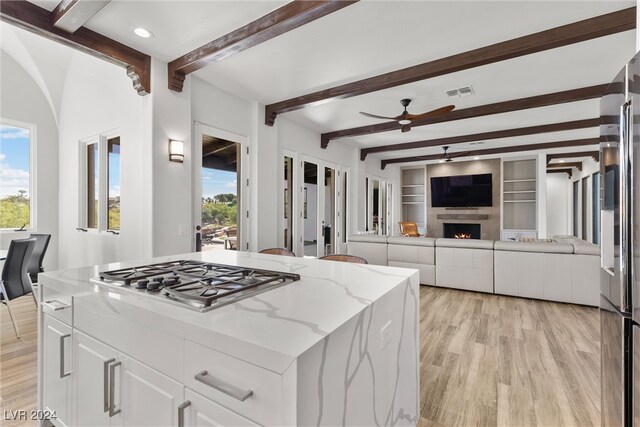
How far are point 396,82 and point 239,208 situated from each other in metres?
2.65

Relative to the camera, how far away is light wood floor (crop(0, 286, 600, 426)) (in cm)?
189

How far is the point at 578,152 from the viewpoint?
7.74 metres

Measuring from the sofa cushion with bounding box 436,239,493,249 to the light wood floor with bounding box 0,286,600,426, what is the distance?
914mm

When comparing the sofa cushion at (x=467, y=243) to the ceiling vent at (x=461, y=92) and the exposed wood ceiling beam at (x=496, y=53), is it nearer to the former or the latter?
the ceiling vent at (x=461, y=92)

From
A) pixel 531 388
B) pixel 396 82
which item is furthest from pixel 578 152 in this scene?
pixel 531 388

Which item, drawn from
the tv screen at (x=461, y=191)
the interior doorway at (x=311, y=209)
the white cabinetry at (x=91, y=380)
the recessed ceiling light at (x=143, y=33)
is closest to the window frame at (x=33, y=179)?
the recessed ceiling light at (x=143, y=33)

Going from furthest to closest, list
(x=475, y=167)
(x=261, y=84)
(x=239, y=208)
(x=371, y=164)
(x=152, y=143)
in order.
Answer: (x=475, y=167), (x=371, y=164), (x=239, y=208), (x=261, y=84), (x=152, y=143)

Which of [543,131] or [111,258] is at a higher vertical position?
[543,131]

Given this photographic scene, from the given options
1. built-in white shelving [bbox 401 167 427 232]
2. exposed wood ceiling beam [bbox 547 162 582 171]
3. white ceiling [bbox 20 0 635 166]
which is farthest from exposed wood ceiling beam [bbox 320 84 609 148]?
exposed wood ceiling beam [bbox 547 162 582 171]

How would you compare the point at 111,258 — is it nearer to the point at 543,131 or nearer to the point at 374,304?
the point at 374,304

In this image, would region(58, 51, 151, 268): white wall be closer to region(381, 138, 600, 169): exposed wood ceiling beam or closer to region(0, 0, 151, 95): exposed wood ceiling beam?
region(0, 0, 151, 95): exposed wood ceiling beam

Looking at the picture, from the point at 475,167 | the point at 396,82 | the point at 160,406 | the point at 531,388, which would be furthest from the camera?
the point at 475,167

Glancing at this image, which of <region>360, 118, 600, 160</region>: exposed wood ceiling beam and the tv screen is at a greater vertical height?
<region>360, 118, 600, 160</region>: exposed wood ceiling beam

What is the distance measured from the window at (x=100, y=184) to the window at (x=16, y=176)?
0.96 metres
